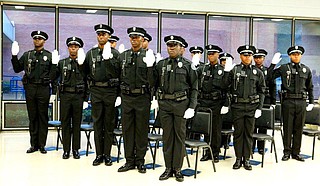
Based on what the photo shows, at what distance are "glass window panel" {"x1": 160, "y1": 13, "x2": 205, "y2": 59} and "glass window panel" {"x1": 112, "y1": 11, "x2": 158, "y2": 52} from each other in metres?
0.21

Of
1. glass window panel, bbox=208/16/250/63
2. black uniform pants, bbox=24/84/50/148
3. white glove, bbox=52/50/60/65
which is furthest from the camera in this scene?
glass window panel, bbox=208/16/250/63

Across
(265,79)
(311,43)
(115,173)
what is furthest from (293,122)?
(311,43)

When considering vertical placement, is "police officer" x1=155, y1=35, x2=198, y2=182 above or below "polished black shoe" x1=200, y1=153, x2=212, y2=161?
above

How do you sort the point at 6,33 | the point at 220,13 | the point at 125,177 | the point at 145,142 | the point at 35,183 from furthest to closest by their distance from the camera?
the point at 220,13
the point at 6,33
the point at 145,142
the point at 125,177
the point at 35,183

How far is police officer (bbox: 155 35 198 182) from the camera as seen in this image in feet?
15.6

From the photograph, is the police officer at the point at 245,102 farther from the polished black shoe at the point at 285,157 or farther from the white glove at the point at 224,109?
the polished black shoe at the point at 285,157

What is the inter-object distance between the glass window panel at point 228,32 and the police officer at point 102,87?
4712 millimetres

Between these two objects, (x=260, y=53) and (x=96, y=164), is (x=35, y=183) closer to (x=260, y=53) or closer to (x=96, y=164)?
(x=96, y=164)

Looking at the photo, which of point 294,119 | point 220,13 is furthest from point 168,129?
point 220,13

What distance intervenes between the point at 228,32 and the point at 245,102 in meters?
4.81

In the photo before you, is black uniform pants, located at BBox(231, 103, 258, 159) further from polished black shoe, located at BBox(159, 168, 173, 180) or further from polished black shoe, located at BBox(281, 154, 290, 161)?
polished black shoe, located at BBox(159, 168, 173, 180)

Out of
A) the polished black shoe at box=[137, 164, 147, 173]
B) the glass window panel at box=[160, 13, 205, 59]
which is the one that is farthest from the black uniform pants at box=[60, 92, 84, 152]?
the glass window panel at box=[160, 13, 205, 59]

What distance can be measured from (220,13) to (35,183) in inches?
249

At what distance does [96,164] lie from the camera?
546 cm
